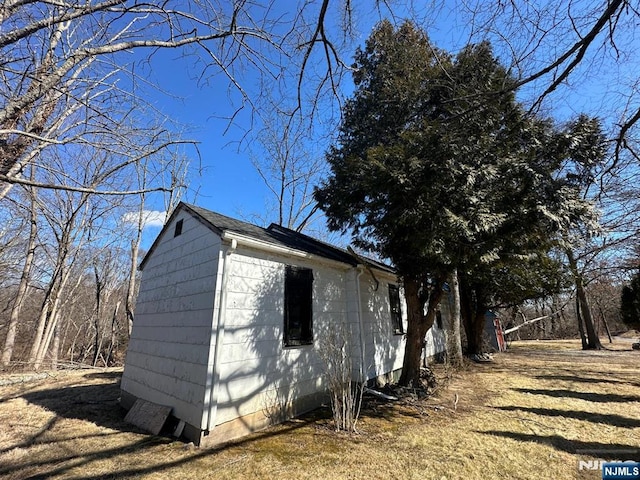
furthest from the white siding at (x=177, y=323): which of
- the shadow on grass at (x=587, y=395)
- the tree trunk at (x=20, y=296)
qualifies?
the tree trunk at (x=20, y=296)

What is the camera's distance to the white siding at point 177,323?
4.96 meters

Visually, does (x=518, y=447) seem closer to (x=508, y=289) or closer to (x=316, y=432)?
(x=316, y=432)

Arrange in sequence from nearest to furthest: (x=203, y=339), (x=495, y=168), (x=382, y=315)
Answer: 1. (x=203, y=339)
2. (x=495, y=168)
3. (x=382, y=315)

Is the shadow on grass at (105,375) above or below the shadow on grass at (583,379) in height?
below

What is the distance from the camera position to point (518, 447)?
4.32m

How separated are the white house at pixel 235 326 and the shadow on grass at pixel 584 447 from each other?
326cm

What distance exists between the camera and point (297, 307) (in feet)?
21.0

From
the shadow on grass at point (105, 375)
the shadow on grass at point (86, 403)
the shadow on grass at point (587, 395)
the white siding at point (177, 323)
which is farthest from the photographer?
the shadow on grass at point (105, 375)

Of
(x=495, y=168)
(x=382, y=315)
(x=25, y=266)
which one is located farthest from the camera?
(x=25, y=266)

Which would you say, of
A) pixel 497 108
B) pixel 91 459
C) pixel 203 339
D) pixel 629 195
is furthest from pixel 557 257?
pixel 91 459

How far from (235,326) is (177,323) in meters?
1.58

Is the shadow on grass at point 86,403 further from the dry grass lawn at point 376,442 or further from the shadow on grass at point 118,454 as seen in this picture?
the shadow on grass at point 118,454

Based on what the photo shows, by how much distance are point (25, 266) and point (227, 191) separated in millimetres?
13084

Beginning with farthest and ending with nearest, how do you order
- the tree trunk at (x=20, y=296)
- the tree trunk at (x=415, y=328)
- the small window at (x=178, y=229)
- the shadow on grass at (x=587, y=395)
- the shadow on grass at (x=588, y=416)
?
1. the tree trunk at (x=20, y=296)
2. the tree trunk at (x=415, y=328)
3. the small window at (x=178, y=229)
4. the shadow on grass at (x=587, y=395)
5. the shadow on grass at (x=588, y=416)
